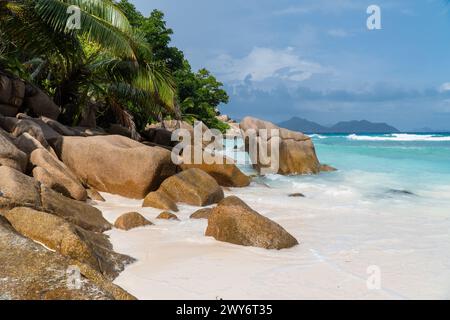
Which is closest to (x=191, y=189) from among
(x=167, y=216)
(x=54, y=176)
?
(x=167, y=216)

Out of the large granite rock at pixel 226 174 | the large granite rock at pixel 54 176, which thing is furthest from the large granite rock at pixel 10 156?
the large granite rock at pixel 226 174

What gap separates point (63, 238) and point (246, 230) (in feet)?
7.31

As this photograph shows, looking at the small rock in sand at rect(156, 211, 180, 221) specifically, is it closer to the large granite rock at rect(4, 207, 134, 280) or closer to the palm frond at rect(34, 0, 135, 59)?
the large granite rock at rect(4, 207, 134, 280)

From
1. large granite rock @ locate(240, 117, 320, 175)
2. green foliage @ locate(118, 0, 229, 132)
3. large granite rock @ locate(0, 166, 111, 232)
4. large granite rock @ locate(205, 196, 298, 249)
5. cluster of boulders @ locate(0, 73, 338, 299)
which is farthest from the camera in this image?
green foliage @ locate(118, 0, 229, 132)

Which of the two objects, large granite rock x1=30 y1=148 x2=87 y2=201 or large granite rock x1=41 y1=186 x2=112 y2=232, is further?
large granite rock x1=30 y1=148 x2=87 y2=201

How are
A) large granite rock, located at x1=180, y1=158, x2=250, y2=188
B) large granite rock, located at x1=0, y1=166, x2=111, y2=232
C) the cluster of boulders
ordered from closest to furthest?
the cluster of boulders
large granite rock, located at x1=0, y1=166, x2=111, y2=232
large granite rock, located at x1=180, y1=158, x2=250, y2=188

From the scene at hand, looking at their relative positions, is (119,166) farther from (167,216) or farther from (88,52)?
(88,52)

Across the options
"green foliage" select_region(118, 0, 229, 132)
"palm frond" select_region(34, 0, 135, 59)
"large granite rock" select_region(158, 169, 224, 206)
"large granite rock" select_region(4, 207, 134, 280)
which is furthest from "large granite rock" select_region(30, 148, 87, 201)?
"green foliage" select_region(118, 0, 229, 132)

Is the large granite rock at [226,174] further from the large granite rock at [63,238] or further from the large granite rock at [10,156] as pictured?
the large granite rock at [63,238]

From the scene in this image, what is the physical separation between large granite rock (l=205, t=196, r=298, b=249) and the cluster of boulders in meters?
0.01

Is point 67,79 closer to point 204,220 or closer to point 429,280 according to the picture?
point 204,220

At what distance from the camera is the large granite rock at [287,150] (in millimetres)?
15617

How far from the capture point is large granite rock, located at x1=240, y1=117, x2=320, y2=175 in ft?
51.2

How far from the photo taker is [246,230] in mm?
5273
